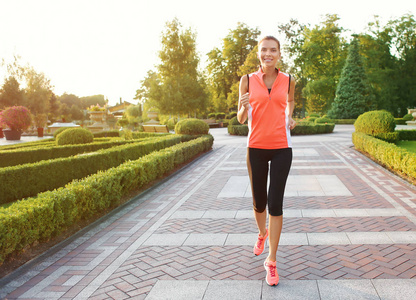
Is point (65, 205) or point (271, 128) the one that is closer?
point (271, 128)

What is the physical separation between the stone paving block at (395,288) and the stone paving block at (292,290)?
518 millimetres

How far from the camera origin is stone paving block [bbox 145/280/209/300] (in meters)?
3.09

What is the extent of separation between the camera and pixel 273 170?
324cm

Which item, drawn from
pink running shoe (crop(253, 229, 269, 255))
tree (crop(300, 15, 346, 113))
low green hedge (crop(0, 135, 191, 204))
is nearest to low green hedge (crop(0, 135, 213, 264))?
low green hedge (crop(0, 135, 191, 204))

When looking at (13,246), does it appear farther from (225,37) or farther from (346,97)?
(225,37)

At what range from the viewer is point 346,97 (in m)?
37.3

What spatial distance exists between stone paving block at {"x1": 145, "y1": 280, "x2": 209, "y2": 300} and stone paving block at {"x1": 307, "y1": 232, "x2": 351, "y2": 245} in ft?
5.31

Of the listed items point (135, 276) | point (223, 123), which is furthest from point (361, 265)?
point (223, 123)

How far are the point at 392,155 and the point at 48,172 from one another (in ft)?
26.9

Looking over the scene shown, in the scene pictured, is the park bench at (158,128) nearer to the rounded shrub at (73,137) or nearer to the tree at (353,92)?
the rounded shrub at (73,137)

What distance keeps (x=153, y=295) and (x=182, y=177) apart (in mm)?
6344

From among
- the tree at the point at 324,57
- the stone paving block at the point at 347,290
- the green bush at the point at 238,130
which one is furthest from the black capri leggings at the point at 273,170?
the tree at the point at 324,57

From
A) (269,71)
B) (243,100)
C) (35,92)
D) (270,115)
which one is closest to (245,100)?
(243,100)

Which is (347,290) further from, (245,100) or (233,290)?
(245,100)
